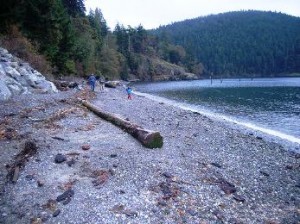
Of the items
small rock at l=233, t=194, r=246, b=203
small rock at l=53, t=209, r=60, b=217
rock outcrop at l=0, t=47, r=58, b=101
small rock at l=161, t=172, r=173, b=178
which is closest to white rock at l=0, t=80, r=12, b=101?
rock outcrop at l=0, t=47, r=58, b=101

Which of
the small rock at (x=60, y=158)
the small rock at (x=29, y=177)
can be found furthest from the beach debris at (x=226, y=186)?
the small rock at (x=29, y=177)

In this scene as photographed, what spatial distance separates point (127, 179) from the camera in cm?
1081

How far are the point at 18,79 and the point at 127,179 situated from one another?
70.8 feet

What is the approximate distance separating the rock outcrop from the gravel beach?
8.14 meters

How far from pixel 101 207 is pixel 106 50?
90875mm

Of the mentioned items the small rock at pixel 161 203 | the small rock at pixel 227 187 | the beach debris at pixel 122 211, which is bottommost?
the small rock at pixel 227 187

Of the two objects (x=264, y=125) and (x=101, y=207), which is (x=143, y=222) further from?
(x=264, y=125)

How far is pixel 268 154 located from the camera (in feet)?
60.0

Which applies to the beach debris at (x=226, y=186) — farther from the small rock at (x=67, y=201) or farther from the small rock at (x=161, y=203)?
the small rock at (x=67, y=201)

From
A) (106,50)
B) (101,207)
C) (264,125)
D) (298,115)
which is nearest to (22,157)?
(101,207)

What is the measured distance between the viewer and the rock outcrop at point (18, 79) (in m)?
25.2

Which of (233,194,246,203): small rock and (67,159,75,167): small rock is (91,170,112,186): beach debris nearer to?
(67,159,75,167): small rock

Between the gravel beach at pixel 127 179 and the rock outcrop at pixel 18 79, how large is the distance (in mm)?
8145

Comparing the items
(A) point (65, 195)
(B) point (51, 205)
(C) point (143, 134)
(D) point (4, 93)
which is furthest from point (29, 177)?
(D) point (4, 93)
